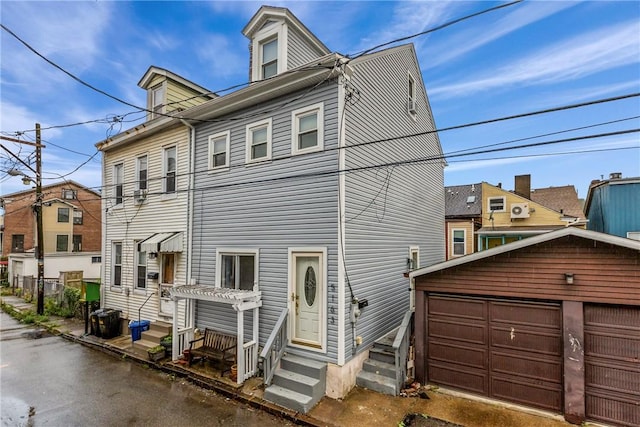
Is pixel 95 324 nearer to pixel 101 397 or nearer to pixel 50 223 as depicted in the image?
pixel 101 397

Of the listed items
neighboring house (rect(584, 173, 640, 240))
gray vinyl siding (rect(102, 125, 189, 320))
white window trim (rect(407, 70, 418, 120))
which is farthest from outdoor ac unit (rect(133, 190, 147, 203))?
neighboring house (rect(584, 173, 640, 240))

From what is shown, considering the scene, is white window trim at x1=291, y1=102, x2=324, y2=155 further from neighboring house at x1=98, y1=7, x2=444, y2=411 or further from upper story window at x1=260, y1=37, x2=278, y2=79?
upper story window at x1=260, y1=37, x2=278, y2=79

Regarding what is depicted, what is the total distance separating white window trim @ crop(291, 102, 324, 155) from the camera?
723cm

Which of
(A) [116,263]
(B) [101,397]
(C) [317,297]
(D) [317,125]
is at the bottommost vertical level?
(B) [101,397]

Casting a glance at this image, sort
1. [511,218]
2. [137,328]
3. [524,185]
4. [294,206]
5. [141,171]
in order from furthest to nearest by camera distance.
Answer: [524,185]
[511,218]
[141,171]
[137,328]
[294,206]

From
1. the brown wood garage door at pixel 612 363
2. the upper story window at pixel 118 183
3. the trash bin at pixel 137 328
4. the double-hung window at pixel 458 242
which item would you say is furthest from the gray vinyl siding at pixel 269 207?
the double-hung window at pixel 458 242

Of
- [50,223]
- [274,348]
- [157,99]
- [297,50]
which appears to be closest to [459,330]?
[274,348]

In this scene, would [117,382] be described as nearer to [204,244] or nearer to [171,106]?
[204,244]

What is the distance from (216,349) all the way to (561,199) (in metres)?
42.0

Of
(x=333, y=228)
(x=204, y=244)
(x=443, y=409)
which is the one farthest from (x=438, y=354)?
(x=204, y=244)

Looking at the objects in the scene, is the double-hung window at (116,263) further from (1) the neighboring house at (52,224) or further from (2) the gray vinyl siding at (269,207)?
(1) the neighboring house at (52,224)

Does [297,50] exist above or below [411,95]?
above

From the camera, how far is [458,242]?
21703 millimetres

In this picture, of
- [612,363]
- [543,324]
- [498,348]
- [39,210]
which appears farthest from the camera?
[39,210]
